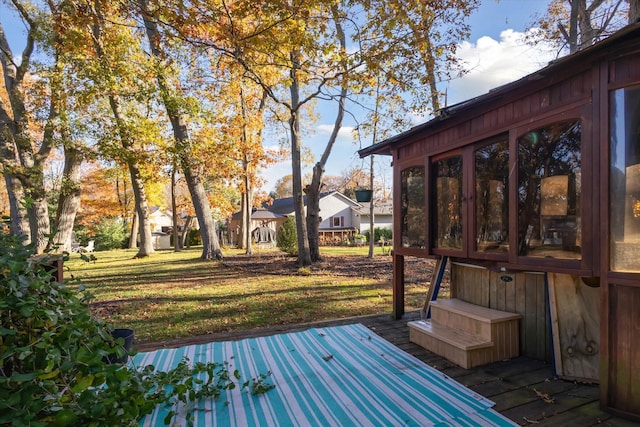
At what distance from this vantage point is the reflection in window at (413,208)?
143 inches

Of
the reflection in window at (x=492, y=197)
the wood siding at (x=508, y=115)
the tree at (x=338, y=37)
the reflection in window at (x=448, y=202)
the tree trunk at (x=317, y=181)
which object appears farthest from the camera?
the tree trunk at (x=317, y=181)

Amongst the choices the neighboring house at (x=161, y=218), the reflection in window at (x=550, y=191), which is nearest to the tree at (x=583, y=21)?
the reflection in window at (x=550, y=191)

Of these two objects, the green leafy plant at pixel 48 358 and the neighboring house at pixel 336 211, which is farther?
the neighboring house at pixel 336 211

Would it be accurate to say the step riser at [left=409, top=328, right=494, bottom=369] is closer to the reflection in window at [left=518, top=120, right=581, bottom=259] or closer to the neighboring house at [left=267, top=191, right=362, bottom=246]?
the reflection in window at [left=518, top=120, right=581, bottom=259]

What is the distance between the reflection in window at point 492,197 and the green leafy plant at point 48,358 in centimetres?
272

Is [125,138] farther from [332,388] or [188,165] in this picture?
[332,388]

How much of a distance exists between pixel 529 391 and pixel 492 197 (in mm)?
1503

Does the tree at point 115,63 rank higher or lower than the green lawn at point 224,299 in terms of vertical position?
higher

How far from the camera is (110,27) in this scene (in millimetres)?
7695

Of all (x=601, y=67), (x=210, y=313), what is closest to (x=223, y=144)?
(x=210, y=313)

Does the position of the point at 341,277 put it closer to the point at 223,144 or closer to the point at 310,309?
the point at 310,309

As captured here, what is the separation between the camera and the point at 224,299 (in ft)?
17.6

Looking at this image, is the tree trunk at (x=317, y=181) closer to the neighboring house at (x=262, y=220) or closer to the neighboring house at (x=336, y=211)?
the neighboring house at (x=262, y=220)

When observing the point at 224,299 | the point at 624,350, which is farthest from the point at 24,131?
the point at 624,350
